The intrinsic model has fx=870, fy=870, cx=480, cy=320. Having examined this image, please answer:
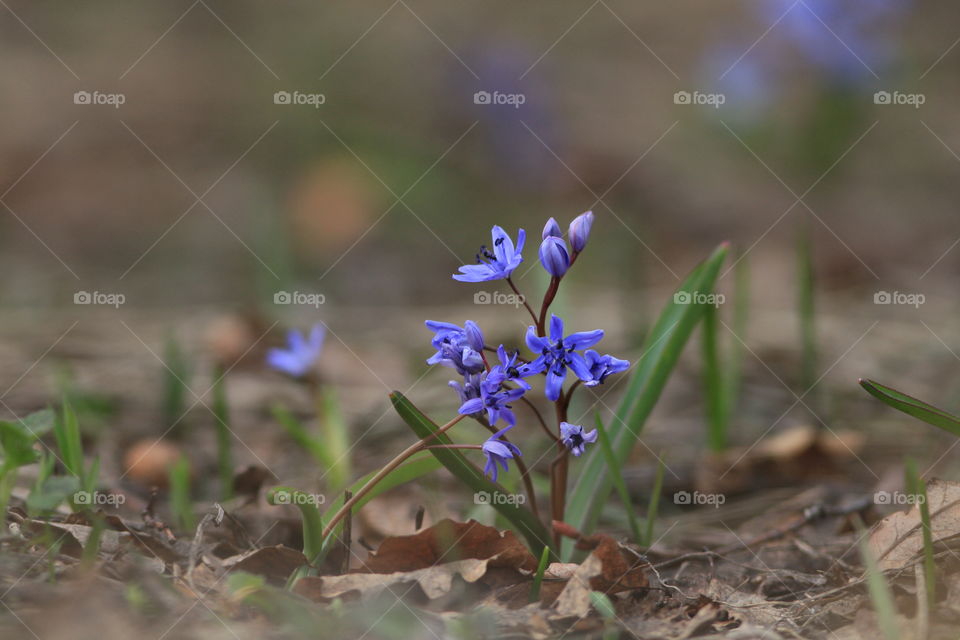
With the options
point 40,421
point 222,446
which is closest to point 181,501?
point 222,446

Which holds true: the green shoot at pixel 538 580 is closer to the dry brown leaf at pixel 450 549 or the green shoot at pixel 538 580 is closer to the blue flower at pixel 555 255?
the dry brown leaf at pixel 450 549

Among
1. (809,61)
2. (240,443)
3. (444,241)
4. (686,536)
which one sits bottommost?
(686,536)

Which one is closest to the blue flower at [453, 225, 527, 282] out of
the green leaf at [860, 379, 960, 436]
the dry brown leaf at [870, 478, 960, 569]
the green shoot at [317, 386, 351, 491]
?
the green leaf at [860, 379, 960, 436]

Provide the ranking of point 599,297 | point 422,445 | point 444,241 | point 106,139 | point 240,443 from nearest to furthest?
1. point 422,445
2. point 240,443
3. point 599,297
4. point 444,241
5. point 106,139

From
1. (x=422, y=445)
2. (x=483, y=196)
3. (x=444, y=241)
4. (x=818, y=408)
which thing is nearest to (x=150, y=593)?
(x=422, y=445)


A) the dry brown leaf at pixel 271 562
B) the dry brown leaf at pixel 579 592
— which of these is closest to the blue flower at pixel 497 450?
the dry brown leaf at pixel 579 592

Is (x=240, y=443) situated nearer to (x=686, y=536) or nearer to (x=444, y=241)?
(x=686, y=536)
